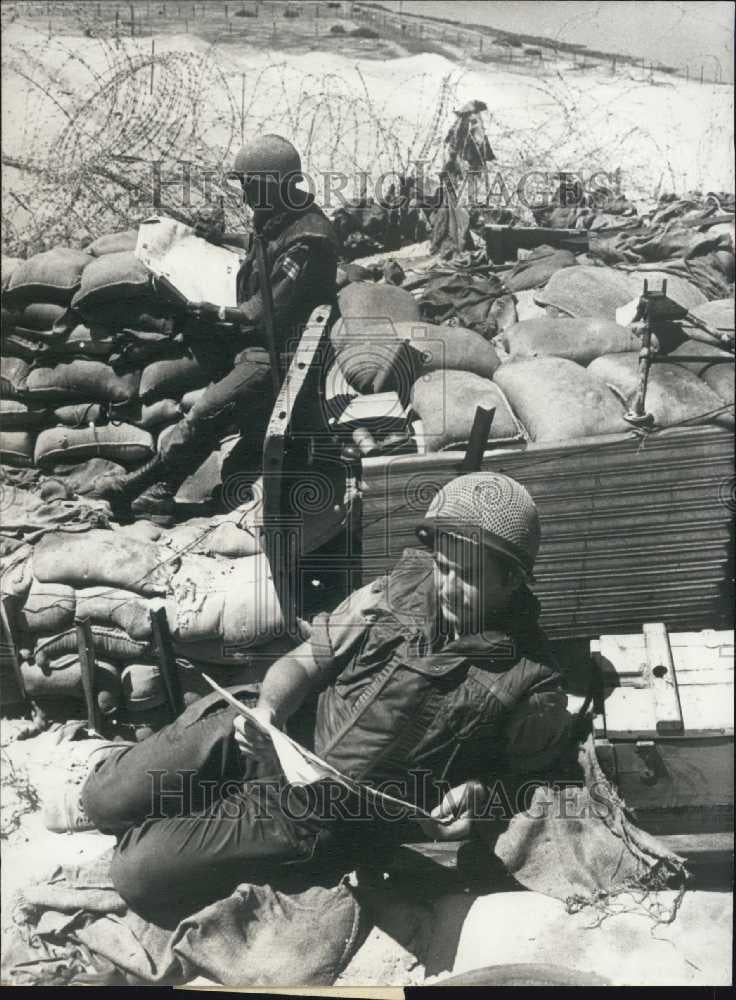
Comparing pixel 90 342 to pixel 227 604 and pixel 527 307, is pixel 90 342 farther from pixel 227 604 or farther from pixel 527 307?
pixel 527 307

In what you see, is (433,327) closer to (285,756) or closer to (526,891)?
(285,756)

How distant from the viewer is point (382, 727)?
137 inches

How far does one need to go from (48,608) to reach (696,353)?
8.55ft

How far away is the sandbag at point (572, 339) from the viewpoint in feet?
13.0

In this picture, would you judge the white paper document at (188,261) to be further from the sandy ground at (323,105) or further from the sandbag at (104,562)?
the sandbag at (104,562)

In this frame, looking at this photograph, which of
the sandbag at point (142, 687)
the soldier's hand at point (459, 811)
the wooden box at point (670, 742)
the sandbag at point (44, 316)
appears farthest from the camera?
the sandbag at point (44, 316)

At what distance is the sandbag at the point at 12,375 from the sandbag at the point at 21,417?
66mm

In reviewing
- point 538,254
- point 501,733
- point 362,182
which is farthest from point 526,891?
point 362,182

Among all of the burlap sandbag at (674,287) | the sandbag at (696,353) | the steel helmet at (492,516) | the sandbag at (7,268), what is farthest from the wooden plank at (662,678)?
the sandbag at (7,268)

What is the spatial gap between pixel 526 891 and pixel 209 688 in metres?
1.34

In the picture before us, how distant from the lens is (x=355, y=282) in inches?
161

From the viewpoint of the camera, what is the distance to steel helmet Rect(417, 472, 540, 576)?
328cm
